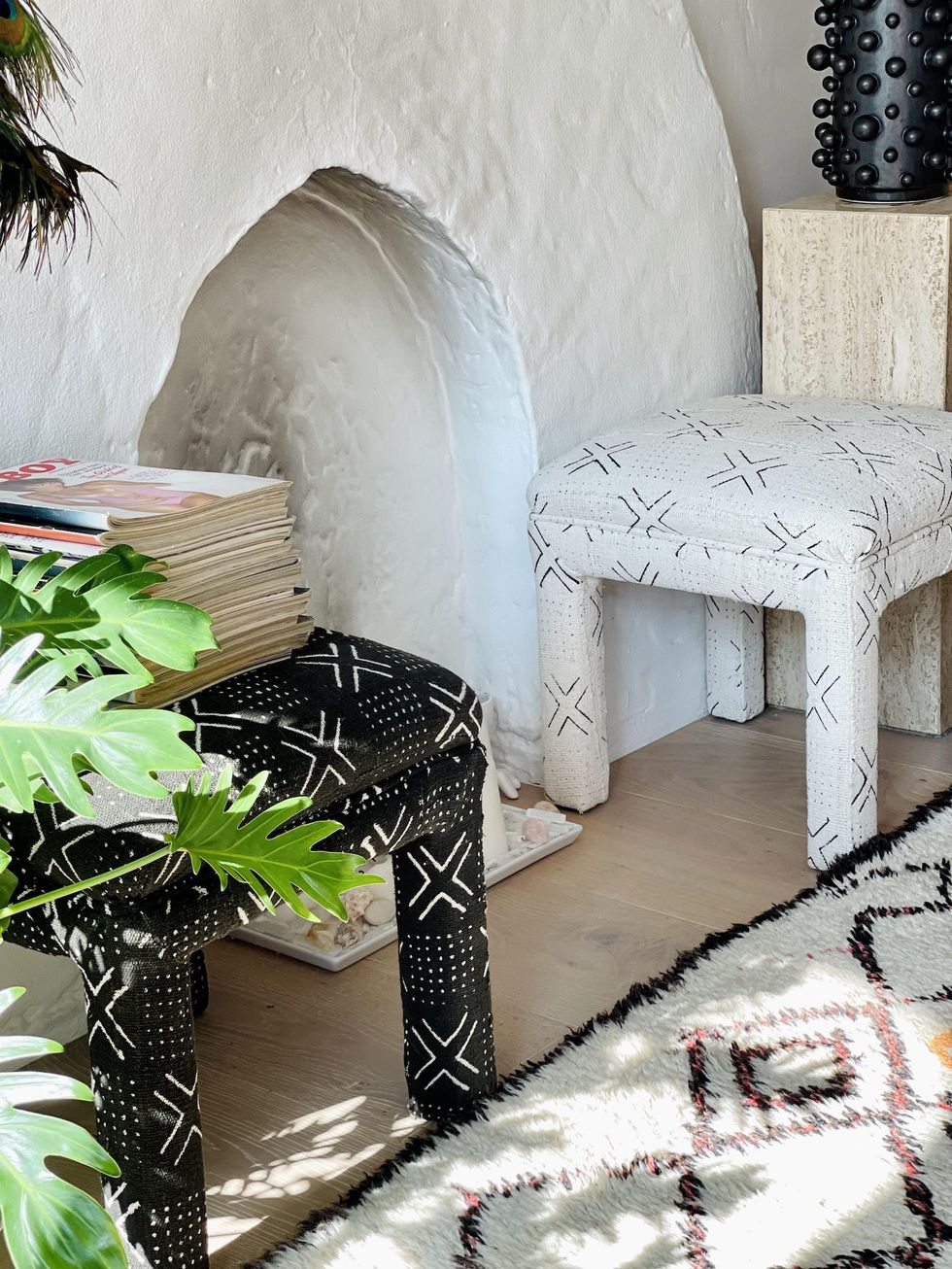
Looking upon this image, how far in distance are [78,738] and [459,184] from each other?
4.52ft

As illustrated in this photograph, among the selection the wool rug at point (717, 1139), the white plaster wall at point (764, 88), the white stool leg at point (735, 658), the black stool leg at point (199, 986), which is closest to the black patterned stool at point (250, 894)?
the wool rug at point (717, 1139)

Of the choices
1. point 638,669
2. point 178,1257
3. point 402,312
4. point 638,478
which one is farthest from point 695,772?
point 178,1257

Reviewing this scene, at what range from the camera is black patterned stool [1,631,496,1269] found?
1114 millimetres

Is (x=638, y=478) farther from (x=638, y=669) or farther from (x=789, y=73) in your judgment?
(x=789, y=73)

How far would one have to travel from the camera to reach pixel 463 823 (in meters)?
1.37

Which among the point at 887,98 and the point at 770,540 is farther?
the point at 887,98

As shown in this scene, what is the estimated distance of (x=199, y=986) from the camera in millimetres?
1697

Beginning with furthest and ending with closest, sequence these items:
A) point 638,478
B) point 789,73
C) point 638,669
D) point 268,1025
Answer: point 789,73, point 638,669, point 638,478, point 268,1025

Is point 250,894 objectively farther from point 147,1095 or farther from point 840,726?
point 840,726

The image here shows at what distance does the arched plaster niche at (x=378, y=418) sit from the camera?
1944 mm

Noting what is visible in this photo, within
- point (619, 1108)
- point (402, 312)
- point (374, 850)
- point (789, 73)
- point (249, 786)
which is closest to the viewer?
point (249, 786)

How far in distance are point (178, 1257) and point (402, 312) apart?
1.35 meters

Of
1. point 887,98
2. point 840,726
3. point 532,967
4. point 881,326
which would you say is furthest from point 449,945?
point 887,98

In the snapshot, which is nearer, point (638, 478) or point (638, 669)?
point (638, 478)
